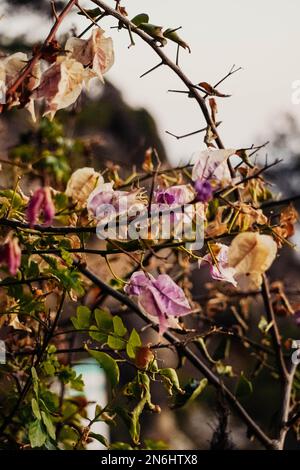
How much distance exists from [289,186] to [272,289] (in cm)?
333

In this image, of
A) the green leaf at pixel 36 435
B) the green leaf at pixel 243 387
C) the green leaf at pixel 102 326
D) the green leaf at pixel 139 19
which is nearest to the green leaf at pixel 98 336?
the green leaf at pixel 102 326

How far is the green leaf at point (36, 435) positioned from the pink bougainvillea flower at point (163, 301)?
0.54 ft

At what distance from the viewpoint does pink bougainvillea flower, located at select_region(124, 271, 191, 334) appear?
2.03 ft

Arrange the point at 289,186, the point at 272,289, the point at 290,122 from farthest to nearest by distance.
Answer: the point at 290,122, the point at 289,186, the point at 272,289

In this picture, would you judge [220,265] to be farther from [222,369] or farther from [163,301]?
[222,369]

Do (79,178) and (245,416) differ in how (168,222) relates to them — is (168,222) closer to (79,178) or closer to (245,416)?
(79,178)

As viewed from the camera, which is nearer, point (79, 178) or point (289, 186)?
point (79, 178)

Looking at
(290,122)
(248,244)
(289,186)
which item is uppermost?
(290,122)

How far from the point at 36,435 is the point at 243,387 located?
0.97ft

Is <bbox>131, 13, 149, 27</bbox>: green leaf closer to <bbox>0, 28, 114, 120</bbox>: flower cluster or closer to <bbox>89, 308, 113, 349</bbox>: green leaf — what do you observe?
<bbox>0, 28, 114, 120</bbox>: flower cluster

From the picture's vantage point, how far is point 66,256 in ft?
2.31

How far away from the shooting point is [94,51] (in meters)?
0.69

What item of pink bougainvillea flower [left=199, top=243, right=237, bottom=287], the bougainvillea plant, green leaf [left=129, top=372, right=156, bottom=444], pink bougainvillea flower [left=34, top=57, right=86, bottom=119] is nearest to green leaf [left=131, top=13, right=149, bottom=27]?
the bougainvillea plant
